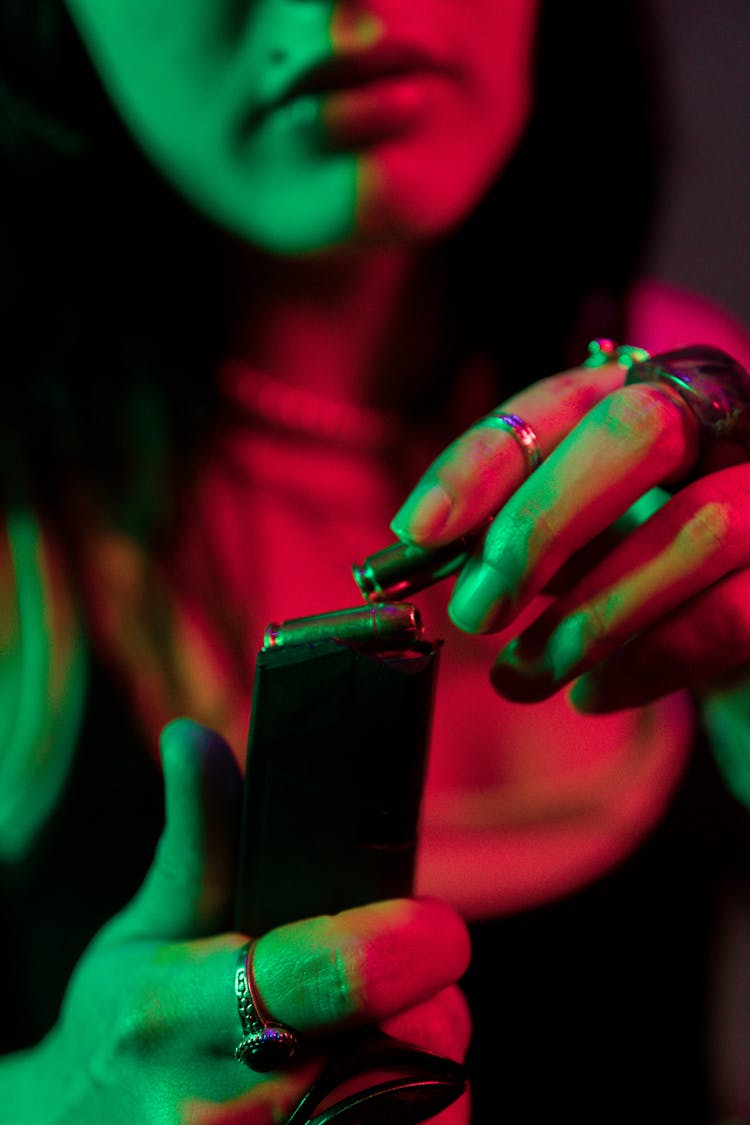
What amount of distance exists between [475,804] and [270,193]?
0.41 metres

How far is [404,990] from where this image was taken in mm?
306

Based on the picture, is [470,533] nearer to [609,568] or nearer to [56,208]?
[609,568]

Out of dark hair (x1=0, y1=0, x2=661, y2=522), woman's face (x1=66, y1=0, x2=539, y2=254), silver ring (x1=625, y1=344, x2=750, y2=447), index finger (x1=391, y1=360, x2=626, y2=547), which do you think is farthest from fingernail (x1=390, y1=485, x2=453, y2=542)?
dark hair (x1=0, y1=0, x2=661, y2=522)

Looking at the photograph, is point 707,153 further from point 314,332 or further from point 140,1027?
point 140,1027

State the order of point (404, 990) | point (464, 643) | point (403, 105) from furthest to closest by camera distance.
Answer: point (464, 643), point (403, 105), point (404, 990)

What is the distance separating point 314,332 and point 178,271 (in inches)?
4.7

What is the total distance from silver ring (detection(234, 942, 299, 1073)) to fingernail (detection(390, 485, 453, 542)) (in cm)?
17

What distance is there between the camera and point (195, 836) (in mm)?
329

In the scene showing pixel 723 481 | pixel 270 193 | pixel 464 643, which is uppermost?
pixel 270 193

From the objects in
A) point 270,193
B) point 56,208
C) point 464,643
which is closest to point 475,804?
point 464,643

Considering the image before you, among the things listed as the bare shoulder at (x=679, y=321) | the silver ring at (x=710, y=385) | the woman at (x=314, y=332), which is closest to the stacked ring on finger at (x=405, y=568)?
the silver ring at (x=710, y=385)

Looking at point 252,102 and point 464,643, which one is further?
point 464,643

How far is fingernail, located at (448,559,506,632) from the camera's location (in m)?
0.31

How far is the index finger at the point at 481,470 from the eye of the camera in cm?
31
